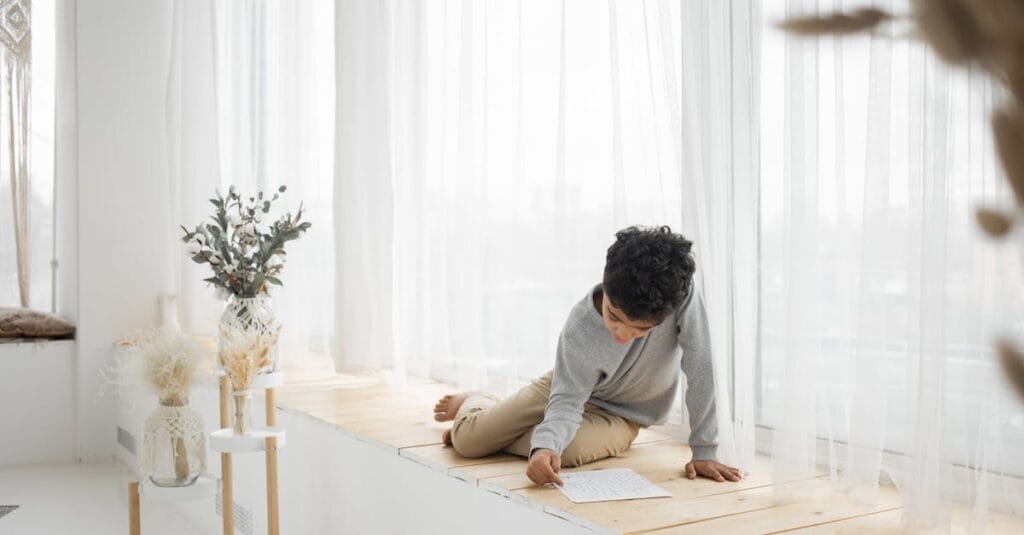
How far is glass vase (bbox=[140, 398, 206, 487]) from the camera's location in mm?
2410

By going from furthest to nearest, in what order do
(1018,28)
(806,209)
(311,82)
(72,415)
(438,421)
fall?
(72,415), (311,82), (438,421), (806,209), (1018,28)

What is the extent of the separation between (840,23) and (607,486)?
5.32ft

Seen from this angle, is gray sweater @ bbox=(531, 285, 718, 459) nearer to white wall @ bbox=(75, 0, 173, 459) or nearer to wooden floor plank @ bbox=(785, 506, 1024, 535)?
wooden floor plank @ bbox=(785, 506, 1024, 535)

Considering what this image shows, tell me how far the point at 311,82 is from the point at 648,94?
5.89 ft

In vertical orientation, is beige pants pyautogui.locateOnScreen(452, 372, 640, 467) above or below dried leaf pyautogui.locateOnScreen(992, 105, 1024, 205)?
below

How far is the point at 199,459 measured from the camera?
8.14 ft

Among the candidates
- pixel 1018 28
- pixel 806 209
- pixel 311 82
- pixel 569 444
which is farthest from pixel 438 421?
pixel 1018 28

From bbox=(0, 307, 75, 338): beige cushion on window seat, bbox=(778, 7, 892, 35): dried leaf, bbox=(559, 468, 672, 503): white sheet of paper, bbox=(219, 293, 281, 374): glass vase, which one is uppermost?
bbox=(778, 7, 892, 35): dried leaf

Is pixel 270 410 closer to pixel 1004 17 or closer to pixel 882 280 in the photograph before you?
pixel 882 280

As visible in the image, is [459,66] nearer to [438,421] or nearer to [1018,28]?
[438,421]

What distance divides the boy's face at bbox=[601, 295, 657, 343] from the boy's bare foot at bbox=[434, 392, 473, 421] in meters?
0.68

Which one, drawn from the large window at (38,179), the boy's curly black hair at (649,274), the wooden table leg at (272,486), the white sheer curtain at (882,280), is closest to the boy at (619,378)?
the boy's curly black hair at (649,274)

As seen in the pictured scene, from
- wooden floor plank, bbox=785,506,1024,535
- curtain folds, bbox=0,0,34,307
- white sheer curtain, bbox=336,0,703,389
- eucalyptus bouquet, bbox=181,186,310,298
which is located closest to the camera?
wooden floor plank, bbox=785,506,1024,535

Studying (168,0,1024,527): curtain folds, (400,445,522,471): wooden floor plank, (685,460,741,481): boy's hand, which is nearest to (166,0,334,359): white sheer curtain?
(168,0,1024,527): curtain folds
